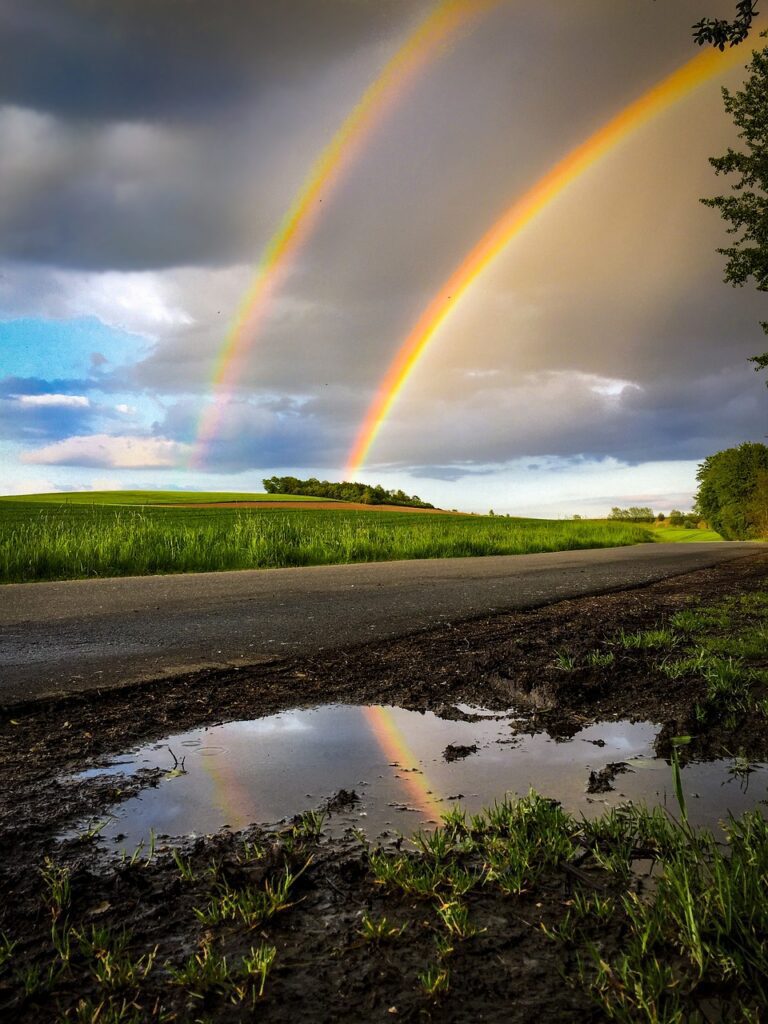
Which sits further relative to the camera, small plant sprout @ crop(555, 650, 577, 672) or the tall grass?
the tall grass

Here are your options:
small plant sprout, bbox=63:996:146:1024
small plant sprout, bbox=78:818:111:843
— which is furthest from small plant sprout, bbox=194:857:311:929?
small plant sprout, bbox=78:818:111:843

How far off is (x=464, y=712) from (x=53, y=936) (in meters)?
2.29

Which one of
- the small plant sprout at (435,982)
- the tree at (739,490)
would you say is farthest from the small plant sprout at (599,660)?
the tree at (739,490)

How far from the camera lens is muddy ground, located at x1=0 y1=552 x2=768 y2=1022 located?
1.46 metres

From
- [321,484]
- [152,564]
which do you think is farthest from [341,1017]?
[321,484]

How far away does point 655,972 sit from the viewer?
149 cm

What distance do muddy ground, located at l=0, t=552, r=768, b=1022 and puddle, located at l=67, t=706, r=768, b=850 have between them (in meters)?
0.14

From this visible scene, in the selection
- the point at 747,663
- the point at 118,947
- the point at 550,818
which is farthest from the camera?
the point at 747,663

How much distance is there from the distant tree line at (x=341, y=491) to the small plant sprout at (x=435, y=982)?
6860 centimetres

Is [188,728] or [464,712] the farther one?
[464,712]

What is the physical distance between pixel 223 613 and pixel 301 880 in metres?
5.33

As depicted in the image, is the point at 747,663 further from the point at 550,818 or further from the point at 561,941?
the point at 561,941

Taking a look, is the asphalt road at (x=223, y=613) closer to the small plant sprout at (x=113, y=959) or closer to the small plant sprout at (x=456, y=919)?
the small plant sprout at (x=113, y=959)

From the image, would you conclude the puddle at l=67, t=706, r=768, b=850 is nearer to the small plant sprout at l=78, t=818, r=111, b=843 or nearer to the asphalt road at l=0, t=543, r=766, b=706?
the small plant sprout at l=78, t=818, r=111, b=843
